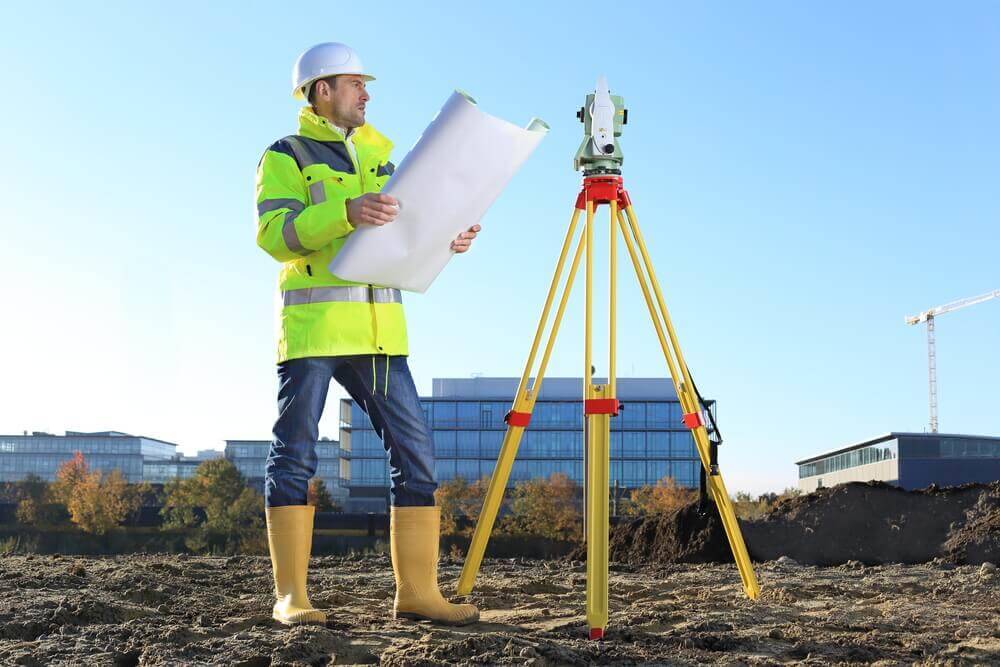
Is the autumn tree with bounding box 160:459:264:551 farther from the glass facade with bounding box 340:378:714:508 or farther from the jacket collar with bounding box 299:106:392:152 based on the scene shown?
the jacket collar with bounding box 299:106:392:152

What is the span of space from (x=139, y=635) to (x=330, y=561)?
367 cm

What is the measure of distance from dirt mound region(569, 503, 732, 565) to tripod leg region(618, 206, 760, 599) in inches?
138

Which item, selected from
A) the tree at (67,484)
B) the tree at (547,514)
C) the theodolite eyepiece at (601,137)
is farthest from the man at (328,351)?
the tree at (67,484)

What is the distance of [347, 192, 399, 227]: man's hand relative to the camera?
13.0ft

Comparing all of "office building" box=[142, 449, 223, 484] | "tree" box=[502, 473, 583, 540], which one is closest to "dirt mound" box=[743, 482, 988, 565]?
"tree" box=[502, 473, 583, 540]

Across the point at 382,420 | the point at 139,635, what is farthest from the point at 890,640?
the point at 139,635

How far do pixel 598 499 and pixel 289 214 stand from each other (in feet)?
6.39

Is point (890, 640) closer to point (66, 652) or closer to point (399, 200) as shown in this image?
point (399, 200)

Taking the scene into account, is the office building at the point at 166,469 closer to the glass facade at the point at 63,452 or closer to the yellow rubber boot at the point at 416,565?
the glass facade at the point at 63,452

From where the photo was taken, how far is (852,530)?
8992mm

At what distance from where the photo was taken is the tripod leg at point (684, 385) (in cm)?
488

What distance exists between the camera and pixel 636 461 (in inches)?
3061

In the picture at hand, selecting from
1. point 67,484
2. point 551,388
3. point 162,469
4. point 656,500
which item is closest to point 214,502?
point 67,484

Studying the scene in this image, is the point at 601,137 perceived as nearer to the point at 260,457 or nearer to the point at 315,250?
the point at 315,250
